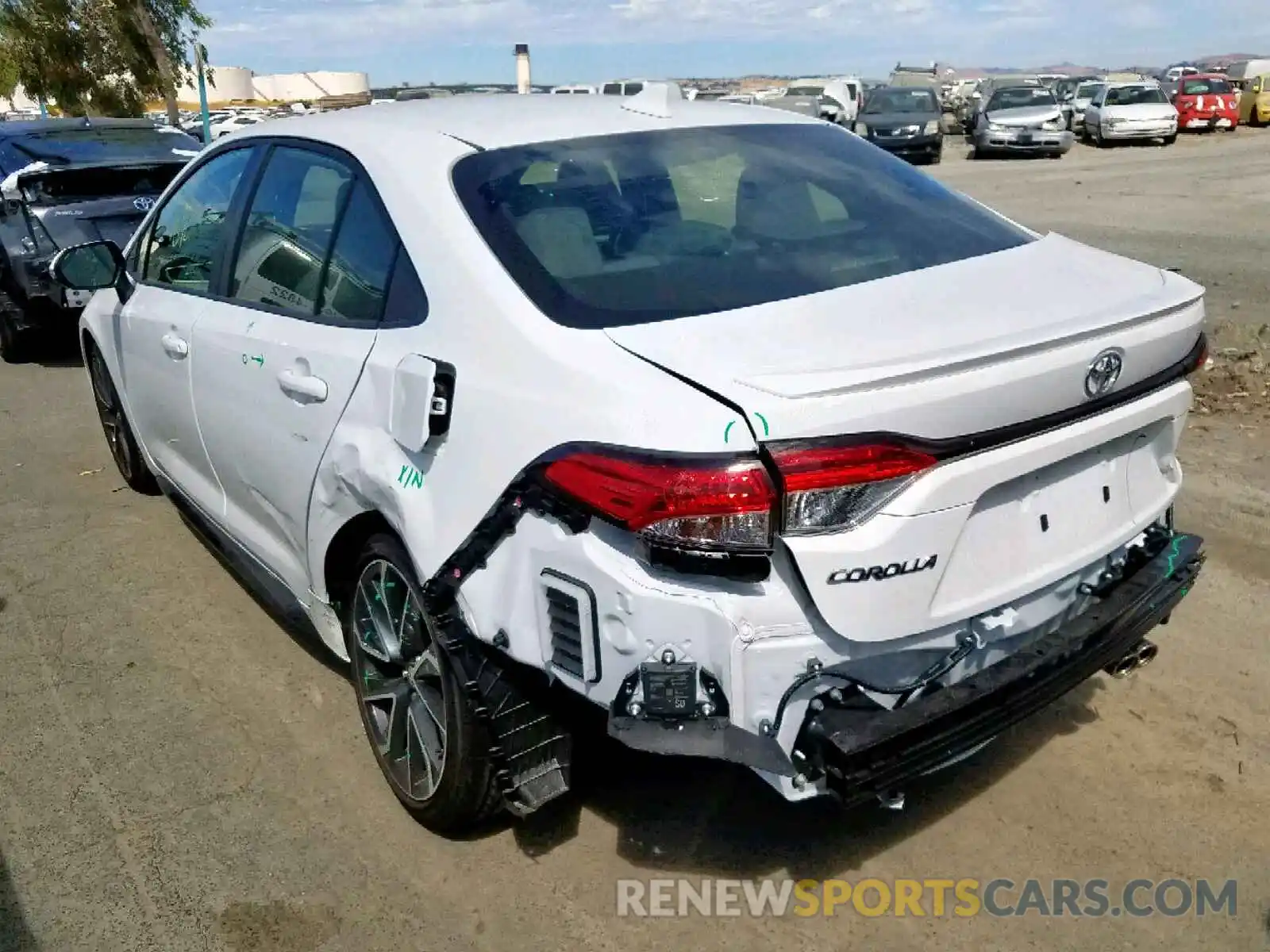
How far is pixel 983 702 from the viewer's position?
2.37 metres

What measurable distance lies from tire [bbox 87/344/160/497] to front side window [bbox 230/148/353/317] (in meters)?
1.95

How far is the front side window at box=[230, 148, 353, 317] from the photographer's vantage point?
126 inches

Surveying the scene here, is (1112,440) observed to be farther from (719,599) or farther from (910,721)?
(719,599)

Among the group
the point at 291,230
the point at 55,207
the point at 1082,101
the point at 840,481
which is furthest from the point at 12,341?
the point at 1082,101

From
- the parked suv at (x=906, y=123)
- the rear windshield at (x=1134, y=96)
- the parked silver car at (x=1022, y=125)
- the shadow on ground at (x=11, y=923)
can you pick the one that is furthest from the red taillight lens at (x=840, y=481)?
the rear windshield at (x=1134, y=96)

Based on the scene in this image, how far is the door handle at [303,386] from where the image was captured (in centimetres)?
299

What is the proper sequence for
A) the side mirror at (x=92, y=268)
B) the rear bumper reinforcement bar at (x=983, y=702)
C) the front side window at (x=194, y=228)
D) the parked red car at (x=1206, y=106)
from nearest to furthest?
the rear bumper reinforcement bar at (x=983, y=702) → the front side window at (x=194, y=228) → the side mirror at (x=92, y=268) → the parked red car at (x=1206, y=106)

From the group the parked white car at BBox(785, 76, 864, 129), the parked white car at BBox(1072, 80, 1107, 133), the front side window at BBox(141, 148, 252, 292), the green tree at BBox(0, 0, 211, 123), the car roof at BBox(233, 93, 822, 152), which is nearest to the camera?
the car roof at BBox(233, 93, 822, 152)

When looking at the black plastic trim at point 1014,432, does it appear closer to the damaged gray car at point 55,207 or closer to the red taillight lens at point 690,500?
the red taillight lens at point 690,500

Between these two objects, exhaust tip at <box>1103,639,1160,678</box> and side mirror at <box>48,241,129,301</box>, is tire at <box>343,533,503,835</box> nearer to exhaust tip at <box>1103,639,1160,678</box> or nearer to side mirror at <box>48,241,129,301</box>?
exhaust tip at <box>1103,639,1160,678</box>

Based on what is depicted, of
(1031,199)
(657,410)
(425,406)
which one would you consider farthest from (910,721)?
(1031,199)

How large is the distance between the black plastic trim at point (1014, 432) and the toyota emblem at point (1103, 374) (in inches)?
1.0

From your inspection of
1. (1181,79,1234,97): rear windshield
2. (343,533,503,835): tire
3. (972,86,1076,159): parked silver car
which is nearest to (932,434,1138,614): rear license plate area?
(343,533,503,835): tire

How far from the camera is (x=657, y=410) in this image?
7.06ft
